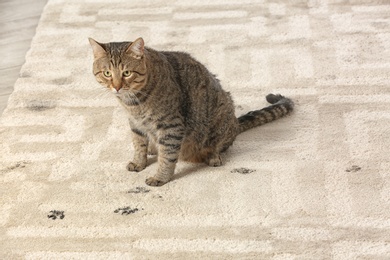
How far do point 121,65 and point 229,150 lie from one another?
62 cm

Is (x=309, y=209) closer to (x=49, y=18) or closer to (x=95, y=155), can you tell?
(x=95, y=155)

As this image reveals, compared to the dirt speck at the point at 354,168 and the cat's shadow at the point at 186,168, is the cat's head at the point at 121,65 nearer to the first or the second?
the cat's shadow at the point at 186,168

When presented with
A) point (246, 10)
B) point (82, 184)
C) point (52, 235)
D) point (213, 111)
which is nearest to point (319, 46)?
point (246, 10)

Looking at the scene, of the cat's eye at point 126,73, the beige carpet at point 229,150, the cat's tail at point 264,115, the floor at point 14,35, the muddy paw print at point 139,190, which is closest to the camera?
the beige carpet at point 229,150

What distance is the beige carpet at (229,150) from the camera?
228 centimetres

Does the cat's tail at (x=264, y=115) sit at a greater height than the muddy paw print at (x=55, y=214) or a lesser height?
greater

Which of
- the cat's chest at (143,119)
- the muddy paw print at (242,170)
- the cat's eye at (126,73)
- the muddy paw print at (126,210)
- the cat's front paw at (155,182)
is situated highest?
the cat's eye at (126,73)

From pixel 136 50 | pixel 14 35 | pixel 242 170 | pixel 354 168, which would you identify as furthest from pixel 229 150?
pixel 14 35

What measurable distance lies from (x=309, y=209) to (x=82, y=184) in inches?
33.0

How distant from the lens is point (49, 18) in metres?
3.79

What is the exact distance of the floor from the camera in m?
3.34

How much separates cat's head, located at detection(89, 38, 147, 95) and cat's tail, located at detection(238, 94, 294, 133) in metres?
0.59

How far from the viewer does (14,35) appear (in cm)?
373

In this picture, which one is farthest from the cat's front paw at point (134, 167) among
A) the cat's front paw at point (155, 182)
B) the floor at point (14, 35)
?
the floor at point (14, 35)
